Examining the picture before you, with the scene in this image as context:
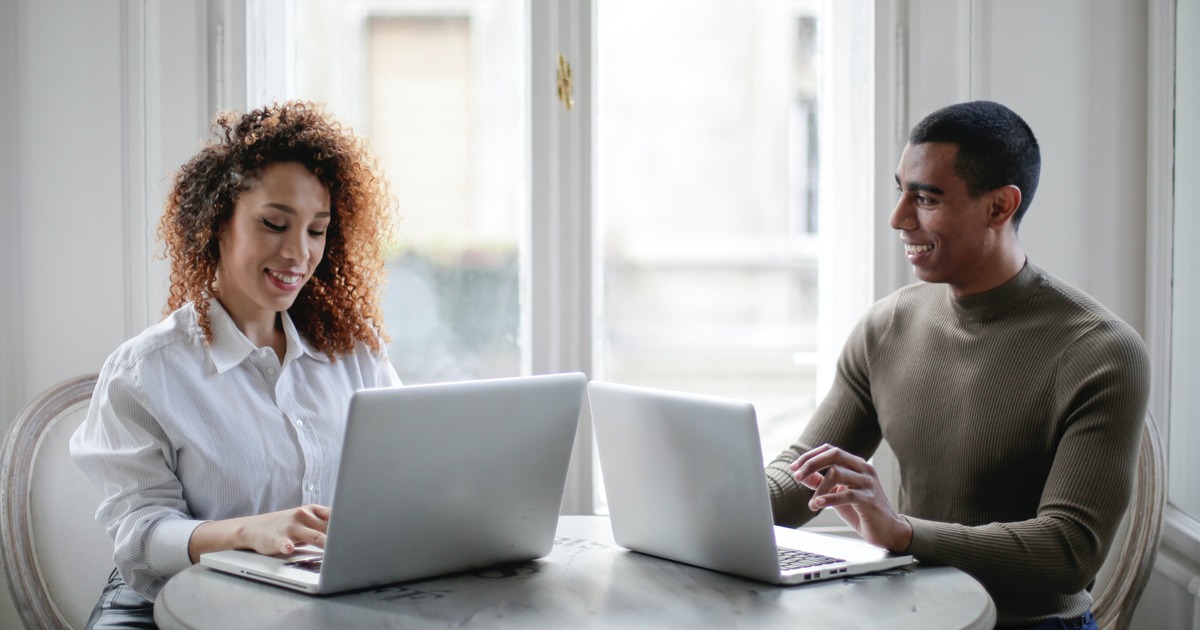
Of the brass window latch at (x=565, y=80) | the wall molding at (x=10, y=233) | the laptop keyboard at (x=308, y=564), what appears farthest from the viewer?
the brass window latch at (x=565, y=80)

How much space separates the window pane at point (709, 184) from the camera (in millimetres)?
2494

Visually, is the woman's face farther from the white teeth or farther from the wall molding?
the wall molding

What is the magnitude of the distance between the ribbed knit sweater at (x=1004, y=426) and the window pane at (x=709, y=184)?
2.09 feet

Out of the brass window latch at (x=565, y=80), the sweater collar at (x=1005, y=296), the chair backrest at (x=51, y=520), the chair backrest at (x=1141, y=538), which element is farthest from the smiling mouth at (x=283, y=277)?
the chair backrest at (x=1141, y=538)

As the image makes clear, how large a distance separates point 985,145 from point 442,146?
1.28m

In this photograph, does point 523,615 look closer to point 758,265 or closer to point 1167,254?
point 758,265

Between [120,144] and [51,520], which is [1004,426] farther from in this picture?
[120,144]

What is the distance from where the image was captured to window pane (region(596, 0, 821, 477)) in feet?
8.18

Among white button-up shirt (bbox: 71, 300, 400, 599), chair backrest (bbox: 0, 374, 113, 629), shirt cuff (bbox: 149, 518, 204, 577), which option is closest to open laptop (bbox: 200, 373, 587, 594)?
→ shirt cuff (bbox: 149, 518, 204, 577)

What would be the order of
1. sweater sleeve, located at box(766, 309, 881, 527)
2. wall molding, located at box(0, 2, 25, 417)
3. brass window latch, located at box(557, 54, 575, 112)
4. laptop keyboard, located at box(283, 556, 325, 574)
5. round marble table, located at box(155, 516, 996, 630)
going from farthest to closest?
brass window latch, located at box(557, 54, 575, 112) → wall molding, located at box(0, 2, 25, 417) → sweater sleeve, located at box(766, 309, 881, 527) → laptop keyboard, located at box(283, 556, 325, 574) → round marble table, located at box(155, 516, 996, 630)

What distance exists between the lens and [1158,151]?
90.8 inches

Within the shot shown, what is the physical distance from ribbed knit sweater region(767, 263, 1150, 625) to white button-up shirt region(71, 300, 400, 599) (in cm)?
80

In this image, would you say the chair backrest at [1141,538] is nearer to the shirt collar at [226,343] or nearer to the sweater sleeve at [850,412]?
the sweater sleeve at [850,412]

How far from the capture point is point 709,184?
2.54 meters
